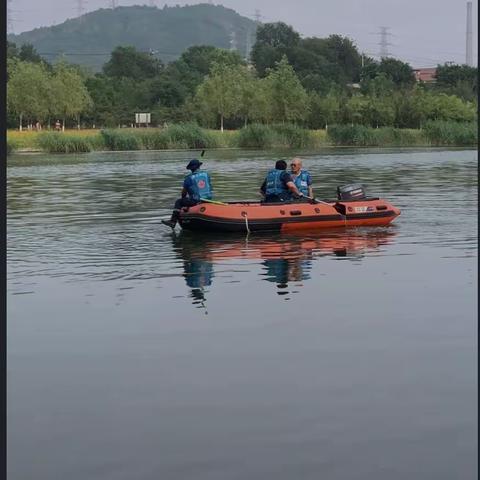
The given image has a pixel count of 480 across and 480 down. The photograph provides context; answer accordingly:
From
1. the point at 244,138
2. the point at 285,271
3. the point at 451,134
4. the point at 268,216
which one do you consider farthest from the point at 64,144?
the point at 285,271

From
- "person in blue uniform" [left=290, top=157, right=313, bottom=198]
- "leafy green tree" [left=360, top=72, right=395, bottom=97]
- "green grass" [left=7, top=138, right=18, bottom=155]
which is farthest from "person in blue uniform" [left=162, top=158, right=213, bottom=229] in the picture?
"leafy green tree" [left=360, top=72, right=395, bottom=97]

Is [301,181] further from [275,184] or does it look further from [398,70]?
[398,70]

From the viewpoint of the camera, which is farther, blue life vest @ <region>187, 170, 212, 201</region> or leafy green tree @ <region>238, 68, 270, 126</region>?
A: leafy green tree @ <region>238, 68, 270, 126</region>

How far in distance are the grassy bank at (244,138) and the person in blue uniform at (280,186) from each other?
47091mm

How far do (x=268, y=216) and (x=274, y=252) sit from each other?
2.06 meters

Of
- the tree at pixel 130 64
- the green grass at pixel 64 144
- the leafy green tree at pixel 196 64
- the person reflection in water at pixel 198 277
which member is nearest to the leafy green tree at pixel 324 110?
the leafy green tree at pixel 196 64

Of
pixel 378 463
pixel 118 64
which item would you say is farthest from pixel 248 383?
pixel 118 64

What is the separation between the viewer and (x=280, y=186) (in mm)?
19750

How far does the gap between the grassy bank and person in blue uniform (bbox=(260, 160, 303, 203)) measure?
47.1 metres

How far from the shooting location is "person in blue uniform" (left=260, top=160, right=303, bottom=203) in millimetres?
19547

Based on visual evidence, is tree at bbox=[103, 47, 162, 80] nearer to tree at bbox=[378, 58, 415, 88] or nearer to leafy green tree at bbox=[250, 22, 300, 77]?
leafy green tree at bbox=[250, 22, 300, 77]

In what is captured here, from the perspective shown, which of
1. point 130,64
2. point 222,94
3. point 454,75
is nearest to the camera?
point 222,94

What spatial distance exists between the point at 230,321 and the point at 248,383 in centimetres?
279

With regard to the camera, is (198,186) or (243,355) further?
(198,186)
